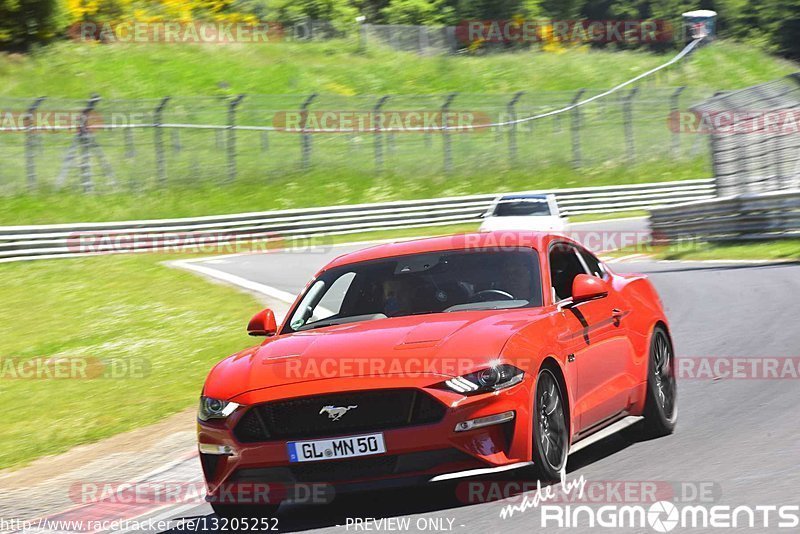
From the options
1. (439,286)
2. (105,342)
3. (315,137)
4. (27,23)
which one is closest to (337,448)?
(439,286)

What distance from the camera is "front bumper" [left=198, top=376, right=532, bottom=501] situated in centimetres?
634

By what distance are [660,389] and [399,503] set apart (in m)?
2.55

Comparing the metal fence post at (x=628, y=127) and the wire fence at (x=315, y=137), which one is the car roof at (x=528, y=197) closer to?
the wire fence at (x=315, y=137)

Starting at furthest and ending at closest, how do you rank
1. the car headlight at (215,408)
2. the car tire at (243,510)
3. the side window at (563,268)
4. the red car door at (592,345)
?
the side window at (563,268) < the red car door at (592,345) < the car tire at (243,510) < the car headlight at (215,408)

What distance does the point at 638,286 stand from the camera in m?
9.12

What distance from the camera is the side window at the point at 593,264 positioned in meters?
8.70

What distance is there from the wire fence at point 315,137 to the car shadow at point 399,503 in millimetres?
25428

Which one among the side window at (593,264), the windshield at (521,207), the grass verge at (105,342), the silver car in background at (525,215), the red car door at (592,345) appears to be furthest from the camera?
the windshield at (521,207)

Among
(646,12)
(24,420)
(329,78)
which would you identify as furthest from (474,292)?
(646,12)

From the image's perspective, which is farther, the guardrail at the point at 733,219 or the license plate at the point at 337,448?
the guardrail at the point at 733,219

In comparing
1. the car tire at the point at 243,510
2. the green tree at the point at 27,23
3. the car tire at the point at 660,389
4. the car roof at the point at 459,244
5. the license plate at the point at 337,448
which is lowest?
the green tree at the point at 27,23

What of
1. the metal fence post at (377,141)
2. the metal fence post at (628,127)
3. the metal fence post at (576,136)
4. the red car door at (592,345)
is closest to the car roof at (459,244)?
the red car door at (592,345)

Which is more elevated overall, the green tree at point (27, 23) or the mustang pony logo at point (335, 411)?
the mustang pony logo at point (335, 411)

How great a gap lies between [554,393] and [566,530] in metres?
1.19
